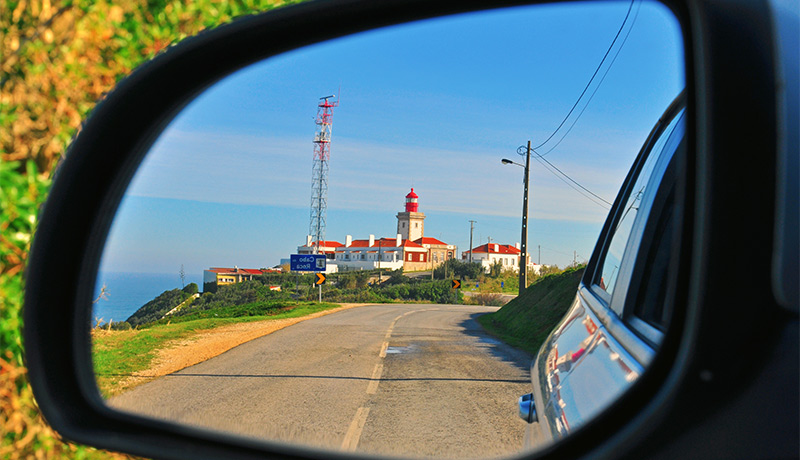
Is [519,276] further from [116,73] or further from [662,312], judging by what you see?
[116,73]

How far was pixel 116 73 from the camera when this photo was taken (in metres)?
4.89

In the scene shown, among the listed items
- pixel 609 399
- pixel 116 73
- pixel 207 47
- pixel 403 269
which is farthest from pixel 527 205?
pixel 403 269

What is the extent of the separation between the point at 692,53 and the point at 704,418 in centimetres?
53

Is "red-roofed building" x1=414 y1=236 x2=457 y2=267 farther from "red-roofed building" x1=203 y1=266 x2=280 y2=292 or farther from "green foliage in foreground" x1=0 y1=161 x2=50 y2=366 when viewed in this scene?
"green foliage in foreground" x1=0 y1=161 x2=50 y2=366

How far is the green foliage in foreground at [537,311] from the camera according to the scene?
1.85 metres

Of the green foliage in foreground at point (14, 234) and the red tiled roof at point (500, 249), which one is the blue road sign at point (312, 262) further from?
the red tiled roof at point (500, 249)

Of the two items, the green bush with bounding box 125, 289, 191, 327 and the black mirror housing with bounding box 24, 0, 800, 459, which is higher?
the black mirror housing with bounding box 24, 0, 800, 459

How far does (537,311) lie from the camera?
1.92 meters

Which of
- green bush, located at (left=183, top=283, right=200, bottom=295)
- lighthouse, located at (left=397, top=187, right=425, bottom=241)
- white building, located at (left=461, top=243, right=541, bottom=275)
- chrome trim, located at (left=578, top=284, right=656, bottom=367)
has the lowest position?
green bush, located at (left=183, top=283, right=200, bottom=295)

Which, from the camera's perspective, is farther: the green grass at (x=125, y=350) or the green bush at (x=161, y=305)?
the green bush at (x=161, y=305)

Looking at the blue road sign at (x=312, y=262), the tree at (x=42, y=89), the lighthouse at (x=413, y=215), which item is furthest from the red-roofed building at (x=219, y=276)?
the blue road sign at (x=312, y=262)

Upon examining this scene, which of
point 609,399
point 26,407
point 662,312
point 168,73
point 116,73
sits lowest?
point 26,407

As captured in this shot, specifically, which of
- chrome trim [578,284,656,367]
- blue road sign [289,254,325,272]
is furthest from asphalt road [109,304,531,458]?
blue road sign [289,254,325,272]

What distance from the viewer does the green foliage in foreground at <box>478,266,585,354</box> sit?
1.85 meters
